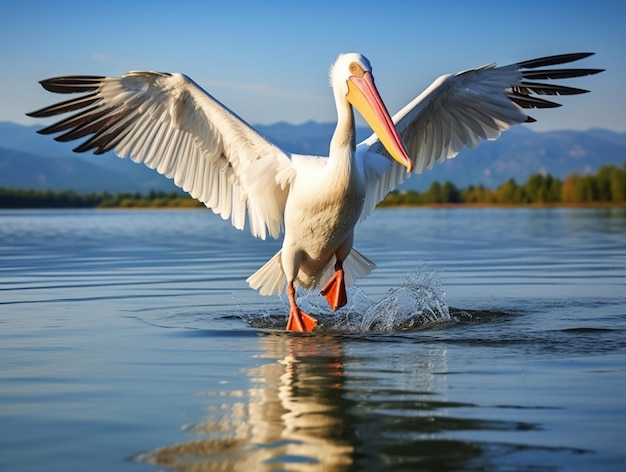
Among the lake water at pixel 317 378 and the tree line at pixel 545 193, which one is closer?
the lake water at pixel 317 378

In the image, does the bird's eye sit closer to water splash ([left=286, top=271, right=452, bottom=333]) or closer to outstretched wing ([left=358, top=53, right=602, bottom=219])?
outstretched wing ([left=358, top=53, right=602, bottom=219])

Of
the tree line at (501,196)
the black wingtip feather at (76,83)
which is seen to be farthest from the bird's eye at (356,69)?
the tree line at (501,196)

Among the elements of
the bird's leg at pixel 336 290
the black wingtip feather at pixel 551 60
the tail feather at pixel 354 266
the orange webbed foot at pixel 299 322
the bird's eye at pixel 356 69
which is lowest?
the orange webbed foot at pixel 299 322

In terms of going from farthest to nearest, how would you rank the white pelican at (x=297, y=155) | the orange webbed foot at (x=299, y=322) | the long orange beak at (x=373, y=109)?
the orange webbed foot at (x=299, y=322) → the white pelican at (x=297, y=155) → the long orange beak at (x=373, y=109)

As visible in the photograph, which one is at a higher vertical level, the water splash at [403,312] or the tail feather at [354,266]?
the tail feather at [354,266]

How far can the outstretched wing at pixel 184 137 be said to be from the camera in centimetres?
922

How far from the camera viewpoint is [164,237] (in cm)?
2719

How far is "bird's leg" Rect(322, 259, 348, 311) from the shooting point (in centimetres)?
910

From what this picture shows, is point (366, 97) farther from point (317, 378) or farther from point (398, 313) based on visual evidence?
point (317, 378)

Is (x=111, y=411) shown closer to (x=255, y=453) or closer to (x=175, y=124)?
(x=255, y=453)

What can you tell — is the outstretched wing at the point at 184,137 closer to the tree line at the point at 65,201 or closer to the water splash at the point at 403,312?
the water splash at the point at 403,312

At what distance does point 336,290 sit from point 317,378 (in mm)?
3490

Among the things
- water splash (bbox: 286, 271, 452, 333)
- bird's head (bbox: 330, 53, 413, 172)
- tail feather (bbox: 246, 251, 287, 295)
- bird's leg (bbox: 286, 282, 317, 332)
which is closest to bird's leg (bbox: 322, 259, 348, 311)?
water splash (bbox: 286, 271, 452, 333)

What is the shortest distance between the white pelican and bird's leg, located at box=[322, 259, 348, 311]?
12 millimetres
